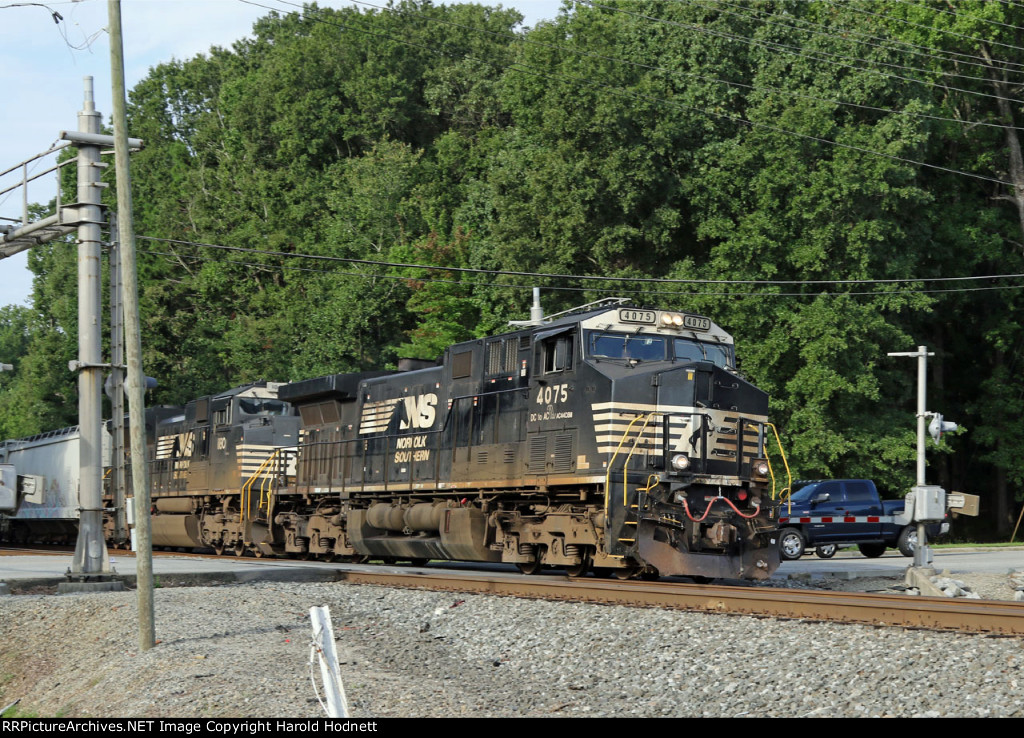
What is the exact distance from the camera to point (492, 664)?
11.4 meters

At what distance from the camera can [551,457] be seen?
57.1 feet

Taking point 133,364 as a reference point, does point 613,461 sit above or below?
below

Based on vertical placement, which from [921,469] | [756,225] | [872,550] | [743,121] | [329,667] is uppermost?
[743,121]

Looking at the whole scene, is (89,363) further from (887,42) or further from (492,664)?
(887,42)

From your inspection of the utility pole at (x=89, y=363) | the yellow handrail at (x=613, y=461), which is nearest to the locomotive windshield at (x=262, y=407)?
the utility pole at (x=89, y=363)

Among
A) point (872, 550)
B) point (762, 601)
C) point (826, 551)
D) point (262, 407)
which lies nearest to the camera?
point (762, 601)

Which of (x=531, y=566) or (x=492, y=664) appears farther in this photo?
(x=531, y=566)

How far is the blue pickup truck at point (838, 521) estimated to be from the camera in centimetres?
2831

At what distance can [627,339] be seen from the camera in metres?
17.2

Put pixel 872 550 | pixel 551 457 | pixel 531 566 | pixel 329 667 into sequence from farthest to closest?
pixel 872 550 → pixel 531 566 → pixel 551 457 → pixel 329 667

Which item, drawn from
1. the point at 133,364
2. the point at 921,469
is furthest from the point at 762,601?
the point at 921,469

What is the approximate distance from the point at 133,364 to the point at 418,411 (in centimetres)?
939

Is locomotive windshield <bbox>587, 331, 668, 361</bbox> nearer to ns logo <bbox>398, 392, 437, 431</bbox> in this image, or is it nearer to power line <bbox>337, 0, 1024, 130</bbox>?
ns logo <bbox>398, 392, 437, 431</bbox>
